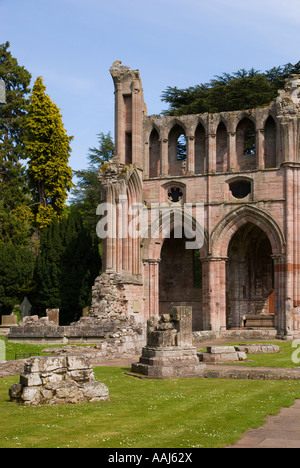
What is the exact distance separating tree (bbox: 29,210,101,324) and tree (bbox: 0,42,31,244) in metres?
3.31

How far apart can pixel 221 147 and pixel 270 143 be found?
254 cm

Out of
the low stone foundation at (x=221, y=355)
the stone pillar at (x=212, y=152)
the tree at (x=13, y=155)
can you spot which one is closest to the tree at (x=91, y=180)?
the tree at (x=13, y=155)

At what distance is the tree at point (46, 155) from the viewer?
3694cm

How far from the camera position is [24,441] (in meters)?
7.32

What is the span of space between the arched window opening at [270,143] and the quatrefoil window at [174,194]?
431 cm

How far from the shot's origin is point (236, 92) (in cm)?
4041

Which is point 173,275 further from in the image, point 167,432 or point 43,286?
point 167,432

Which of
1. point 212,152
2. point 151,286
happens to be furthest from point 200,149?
point 151,286

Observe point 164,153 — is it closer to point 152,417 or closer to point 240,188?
point 240,188

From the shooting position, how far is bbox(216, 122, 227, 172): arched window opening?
31.1 metres

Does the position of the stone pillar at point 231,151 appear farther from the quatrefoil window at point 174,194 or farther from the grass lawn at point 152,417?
the grass lawn at point 152,417

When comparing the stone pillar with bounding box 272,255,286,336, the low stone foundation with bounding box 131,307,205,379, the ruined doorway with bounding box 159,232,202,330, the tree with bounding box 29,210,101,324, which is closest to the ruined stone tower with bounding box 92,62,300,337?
the stone pillar with bounding box 272,255,286,336

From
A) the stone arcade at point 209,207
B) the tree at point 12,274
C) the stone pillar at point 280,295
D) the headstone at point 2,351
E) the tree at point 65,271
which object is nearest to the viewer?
the headstone at point 2,351
